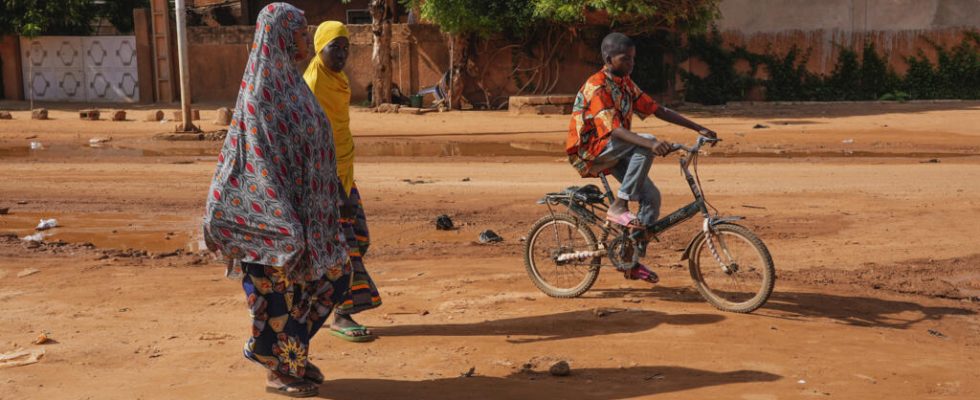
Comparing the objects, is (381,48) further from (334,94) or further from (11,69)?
(334,94)

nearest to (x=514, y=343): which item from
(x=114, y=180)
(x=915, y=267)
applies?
(x=915, y=267)

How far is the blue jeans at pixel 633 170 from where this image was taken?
6082mm

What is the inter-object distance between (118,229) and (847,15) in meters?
20.2

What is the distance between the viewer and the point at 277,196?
176 inches

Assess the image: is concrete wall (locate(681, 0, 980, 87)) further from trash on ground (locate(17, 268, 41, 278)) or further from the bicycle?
trash on ground (locate(17, 268, 41, 278))

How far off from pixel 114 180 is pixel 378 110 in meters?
11.0

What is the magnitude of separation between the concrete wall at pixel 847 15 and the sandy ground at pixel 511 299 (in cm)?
1140

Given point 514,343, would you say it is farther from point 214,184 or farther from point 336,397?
point 214,184

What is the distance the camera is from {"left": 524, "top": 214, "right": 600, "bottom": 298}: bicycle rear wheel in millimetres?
6719

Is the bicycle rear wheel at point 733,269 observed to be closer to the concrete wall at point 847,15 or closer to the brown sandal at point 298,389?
the brown sandal at point 298,389

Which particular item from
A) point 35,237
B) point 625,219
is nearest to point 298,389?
point 625,219

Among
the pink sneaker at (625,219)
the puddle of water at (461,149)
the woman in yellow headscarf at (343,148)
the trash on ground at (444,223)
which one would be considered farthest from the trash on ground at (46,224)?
the puddle of water at (461,149)

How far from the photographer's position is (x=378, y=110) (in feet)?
77.5

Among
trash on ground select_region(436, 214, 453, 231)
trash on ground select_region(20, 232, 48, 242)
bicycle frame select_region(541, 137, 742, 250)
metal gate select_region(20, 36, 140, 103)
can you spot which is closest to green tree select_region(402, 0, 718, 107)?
metal gate select_region(20, 36, 140, 103)
